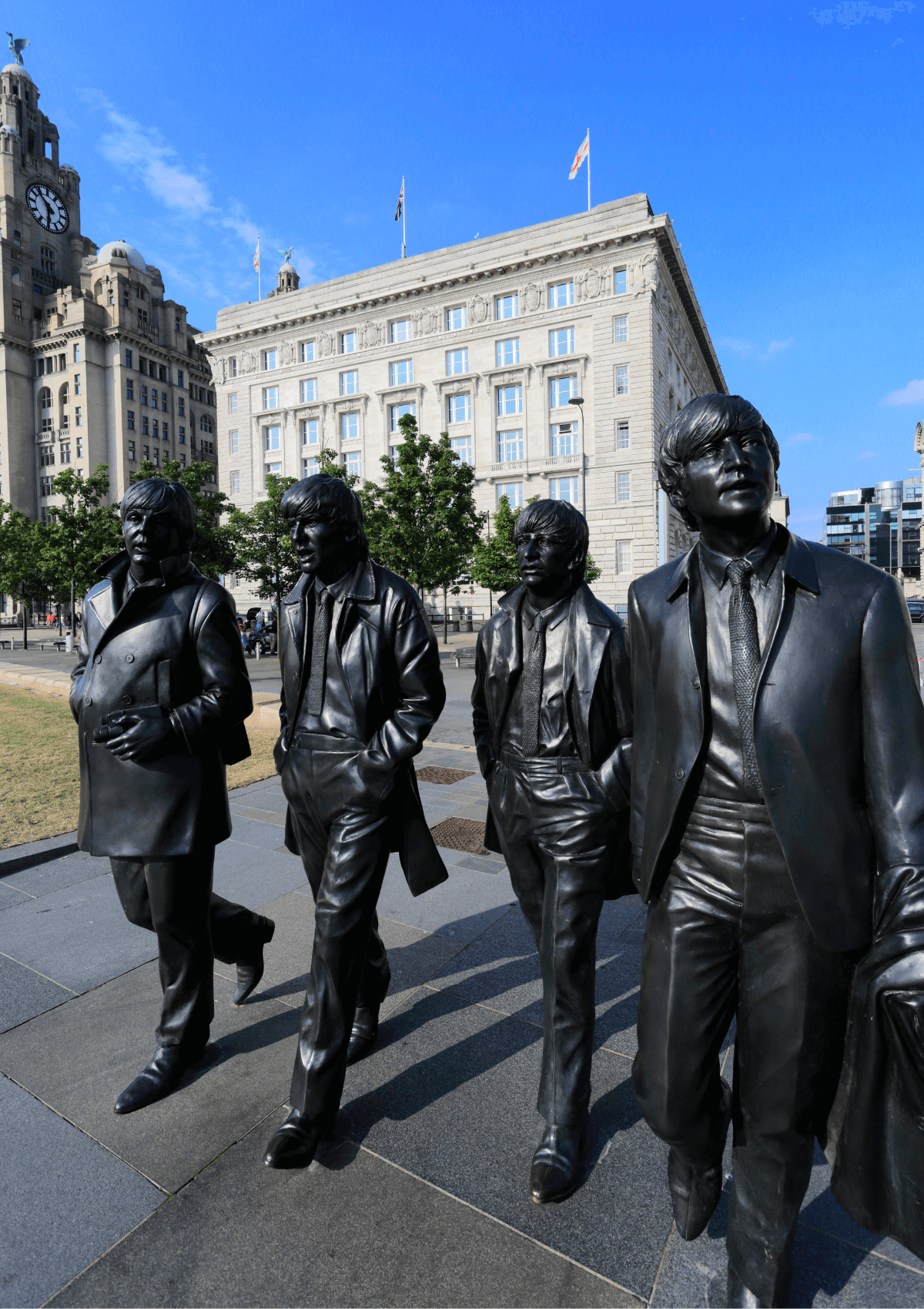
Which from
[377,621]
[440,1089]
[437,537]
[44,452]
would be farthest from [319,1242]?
[44,452]

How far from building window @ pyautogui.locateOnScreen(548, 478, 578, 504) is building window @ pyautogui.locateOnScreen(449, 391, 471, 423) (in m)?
7.94

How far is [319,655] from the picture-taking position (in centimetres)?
280

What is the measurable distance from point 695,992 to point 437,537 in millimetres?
24063

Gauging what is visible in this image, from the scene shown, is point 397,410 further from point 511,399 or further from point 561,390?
point 561,390

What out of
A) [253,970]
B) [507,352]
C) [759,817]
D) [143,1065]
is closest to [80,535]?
[253,970]

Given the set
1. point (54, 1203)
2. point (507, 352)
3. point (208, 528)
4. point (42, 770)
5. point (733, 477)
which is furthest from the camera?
point (507, 352)

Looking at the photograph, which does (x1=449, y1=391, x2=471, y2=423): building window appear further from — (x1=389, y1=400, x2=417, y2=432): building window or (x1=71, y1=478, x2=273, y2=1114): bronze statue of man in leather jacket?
(x1=71, y1=478, x2=273, y2=1114): bronze statue of man in leather jacket

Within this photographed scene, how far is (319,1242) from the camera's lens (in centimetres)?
204

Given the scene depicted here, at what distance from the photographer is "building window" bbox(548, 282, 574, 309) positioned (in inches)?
1790

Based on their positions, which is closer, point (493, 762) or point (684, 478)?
point (684, 478)

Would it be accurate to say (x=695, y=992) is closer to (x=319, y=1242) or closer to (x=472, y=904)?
(x=319, y=1242)

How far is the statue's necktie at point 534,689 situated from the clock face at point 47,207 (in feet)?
353

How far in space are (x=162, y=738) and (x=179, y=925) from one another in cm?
76

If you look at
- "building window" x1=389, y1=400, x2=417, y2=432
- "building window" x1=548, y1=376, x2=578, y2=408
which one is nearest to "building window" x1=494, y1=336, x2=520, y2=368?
"building window" x1=548, y1=376, x2=578, y2=408
